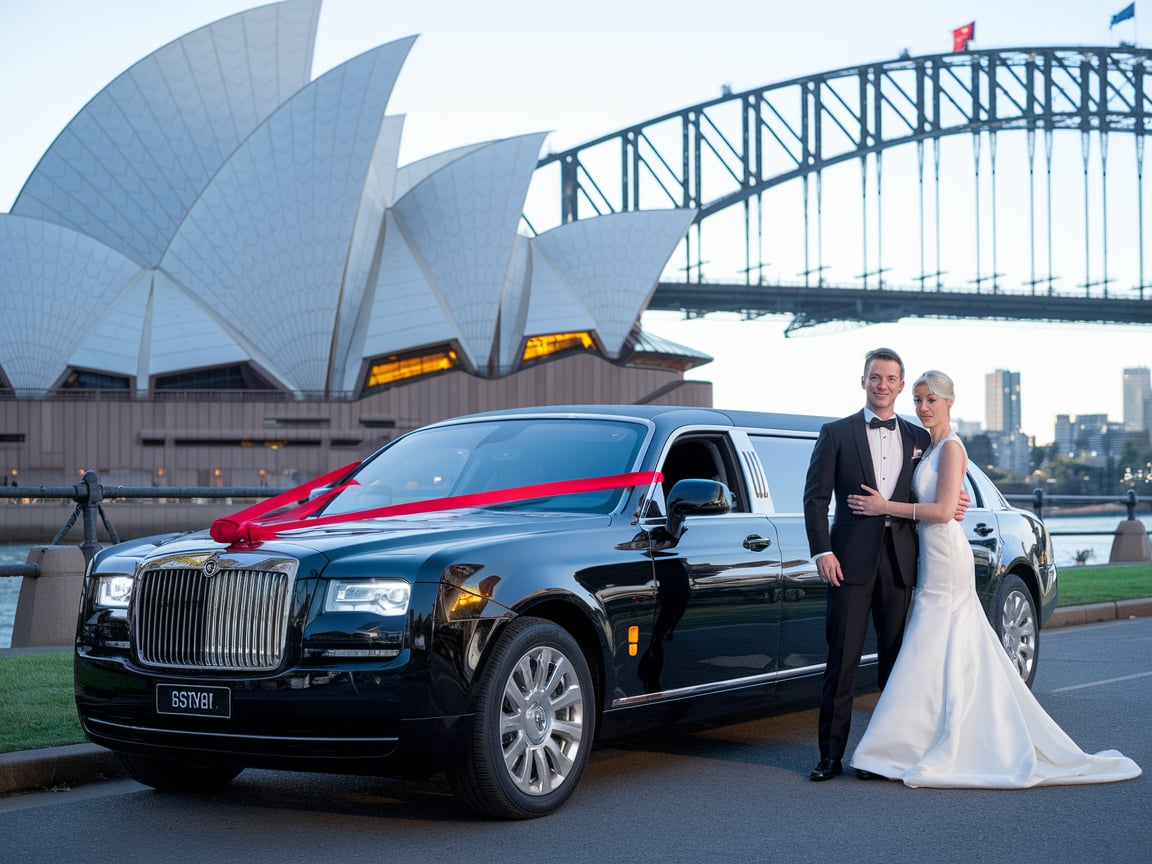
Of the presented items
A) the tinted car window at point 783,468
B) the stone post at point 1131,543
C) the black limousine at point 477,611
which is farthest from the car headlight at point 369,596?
the stone post at point 1131,543

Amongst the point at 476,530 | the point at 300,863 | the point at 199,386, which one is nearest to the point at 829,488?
the point at 476,530

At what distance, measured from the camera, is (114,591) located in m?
5.98

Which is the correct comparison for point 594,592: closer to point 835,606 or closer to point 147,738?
point 835,606

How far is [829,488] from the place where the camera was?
663 cm

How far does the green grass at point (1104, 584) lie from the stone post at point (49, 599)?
9910 mm

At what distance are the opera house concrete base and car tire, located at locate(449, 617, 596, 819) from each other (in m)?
59.7

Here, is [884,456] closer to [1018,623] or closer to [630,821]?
[630,821]

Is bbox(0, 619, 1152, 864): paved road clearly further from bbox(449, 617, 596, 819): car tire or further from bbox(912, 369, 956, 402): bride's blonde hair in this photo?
bbox(912, 369, 956, 402): bride's blonde hair

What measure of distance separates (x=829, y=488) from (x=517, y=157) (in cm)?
5889

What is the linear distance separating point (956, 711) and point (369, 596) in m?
2.70

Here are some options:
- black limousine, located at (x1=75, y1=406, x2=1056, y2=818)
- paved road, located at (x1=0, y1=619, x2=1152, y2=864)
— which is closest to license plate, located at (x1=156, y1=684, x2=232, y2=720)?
black limousine, located at (x1=75, y1=406, x2=1056, y2=818)

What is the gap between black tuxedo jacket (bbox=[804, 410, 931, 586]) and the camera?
21.7 ft

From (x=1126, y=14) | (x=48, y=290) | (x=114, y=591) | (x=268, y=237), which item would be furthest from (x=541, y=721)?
(x=1126, y=14)

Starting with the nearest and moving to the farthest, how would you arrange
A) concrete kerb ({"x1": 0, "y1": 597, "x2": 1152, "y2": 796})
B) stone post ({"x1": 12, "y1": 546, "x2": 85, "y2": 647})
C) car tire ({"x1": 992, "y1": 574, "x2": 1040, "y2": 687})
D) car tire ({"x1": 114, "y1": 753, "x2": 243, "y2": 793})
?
car tire ({"x1": 114, "y1": 753, "x2": 243, "y2": 793}), concrete kerb ({"x1": 0, "y1": 597, "x2": 1152, "y2": 796}), car tire ({"x1": 992, "y1": 574, "x2": 1040, "y2": 687}), stone post ({"x1": 12, "y1": 546, "x2": 85, "y2": 647})
